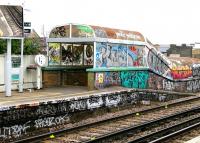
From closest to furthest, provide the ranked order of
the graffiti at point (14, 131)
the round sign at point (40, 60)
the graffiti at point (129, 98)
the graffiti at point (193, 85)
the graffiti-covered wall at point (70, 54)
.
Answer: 1. the graffiti at point (14, 131)
2. the round sign at point (40, 60)
3. the graffiti at point (129, 98)
4. the graffiti-covered wall at point (70, 54)
5. the graffiti at point (193, 85)

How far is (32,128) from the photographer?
48.4 feet

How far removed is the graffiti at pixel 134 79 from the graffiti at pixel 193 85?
9.00m

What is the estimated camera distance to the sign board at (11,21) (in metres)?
16.8

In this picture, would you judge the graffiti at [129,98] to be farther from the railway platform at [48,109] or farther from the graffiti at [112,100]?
the graffiti at [112,100]

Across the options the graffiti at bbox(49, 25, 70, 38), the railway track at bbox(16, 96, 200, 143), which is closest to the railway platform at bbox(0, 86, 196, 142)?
the railway track at bbox(16, 96, 200, 143)

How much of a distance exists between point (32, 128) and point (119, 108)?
23.3 ft

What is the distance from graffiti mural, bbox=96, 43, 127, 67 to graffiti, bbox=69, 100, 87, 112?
15.9 ft

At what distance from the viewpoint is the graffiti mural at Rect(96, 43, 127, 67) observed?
73.6 ft

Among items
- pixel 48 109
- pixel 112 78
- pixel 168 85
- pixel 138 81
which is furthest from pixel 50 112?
pixel 168 85

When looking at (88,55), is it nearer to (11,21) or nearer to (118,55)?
(118,55)

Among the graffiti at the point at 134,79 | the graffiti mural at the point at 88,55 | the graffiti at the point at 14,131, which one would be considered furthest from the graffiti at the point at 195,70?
the graffiti at the point at 14,131

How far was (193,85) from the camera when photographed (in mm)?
36062

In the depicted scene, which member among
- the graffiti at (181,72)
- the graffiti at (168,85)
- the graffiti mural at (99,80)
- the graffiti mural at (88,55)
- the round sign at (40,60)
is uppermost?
the graffiti mural at (88,55)

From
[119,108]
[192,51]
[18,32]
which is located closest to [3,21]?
[18,32]
